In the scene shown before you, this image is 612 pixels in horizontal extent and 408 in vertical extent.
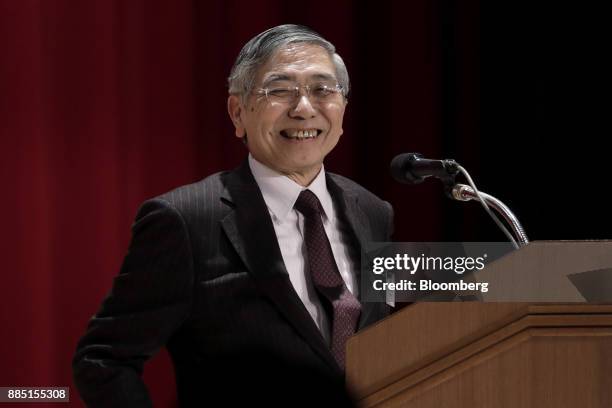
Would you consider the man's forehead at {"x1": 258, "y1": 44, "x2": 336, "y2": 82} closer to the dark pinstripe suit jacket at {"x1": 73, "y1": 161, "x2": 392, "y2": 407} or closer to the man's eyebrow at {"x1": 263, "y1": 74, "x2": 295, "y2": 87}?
the man's eyebrow at {"x1": 263, "y1": 74, "x2": 295, "y2": 87}

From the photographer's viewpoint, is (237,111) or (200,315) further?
(237,111)

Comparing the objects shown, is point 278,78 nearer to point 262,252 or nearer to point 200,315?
point 262,252

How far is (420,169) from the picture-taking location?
1.36 m

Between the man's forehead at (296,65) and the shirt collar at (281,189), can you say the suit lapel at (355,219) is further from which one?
the man's forehead at (296,65)

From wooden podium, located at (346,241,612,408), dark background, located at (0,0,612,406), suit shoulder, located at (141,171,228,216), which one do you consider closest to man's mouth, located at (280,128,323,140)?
suit shoulder, located at (141,171,228,216)

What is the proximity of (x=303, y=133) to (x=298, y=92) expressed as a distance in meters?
0.06

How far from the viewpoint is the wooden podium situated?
90cm

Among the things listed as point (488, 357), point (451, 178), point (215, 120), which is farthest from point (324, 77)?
point (215, 120)

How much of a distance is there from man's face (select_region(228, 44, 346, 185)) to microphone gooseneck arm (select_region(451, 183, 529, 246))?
0.78 ft

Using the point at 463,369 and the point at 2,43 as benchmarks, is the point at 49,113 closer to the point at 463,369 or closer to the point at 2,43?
the point at 2,43

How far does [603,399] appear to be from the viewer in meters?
0.89
